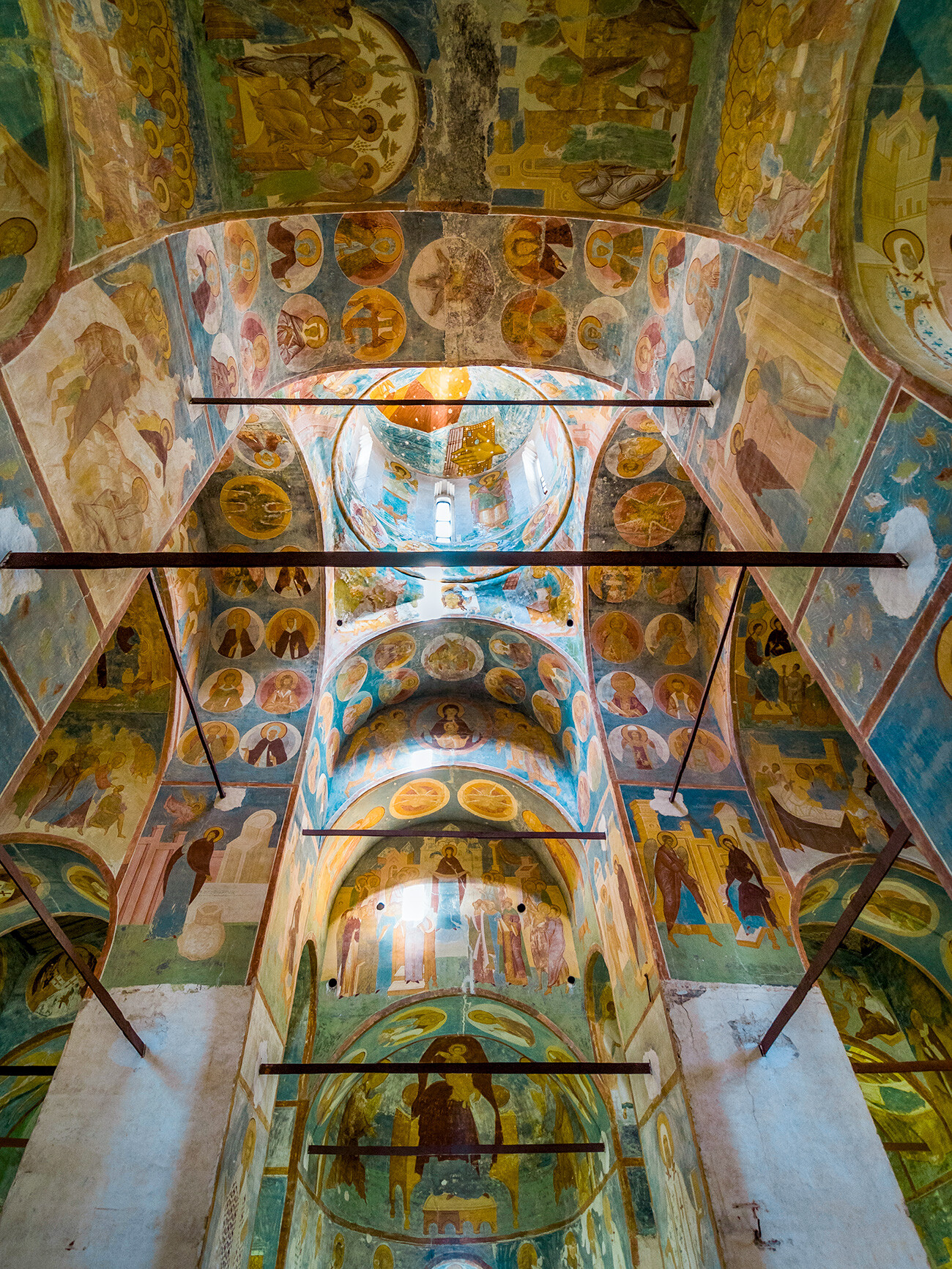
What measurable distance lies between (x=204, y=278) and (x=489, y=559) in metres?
4.19

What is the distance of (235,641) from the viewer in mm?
12773

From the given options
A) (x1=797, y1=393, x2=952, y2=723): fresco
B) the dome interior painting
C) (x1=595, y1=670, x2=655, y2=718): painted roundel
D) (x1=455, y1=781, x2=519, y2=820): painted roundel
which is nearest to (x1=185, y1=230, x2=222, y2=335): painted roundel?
the dome interior painting

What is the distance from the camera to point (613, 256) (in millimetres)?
7992

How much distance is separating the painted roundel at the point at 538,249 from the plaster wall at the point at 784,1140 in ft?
28.8

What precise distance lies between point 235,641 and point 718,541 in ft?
28.7

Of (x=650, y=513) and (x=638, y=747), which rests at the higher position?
(x=650, y=513)

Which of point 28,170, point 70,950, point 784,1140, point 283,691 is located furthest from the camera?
point 283,691

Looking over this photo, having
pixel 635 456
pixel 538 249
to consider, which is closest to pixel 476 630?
pixel 635 456

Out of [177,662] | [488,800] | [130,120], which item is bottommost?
[177,662]

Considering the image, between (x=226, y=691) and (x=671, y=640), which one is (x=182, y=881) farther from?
(x=671, y=640)

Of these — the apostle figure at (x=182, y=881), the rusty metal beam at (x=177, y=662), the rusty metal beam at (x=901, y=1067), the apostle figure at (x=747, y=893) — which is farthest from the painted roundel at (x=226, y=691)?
the rusty metal beam at (x=901, y=1067)

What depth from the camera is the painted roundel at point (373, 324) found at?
8.38 m

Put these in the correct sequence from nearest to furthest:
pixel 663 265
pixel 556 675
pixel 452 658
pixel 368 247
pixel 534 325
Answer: pixel 663 265 → pixel 368 247 → pixel 534 325 → pixel 556 675 → pixel 452 658

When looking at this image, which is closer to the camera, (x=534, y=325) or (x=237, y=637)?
(x=534, y=325)
